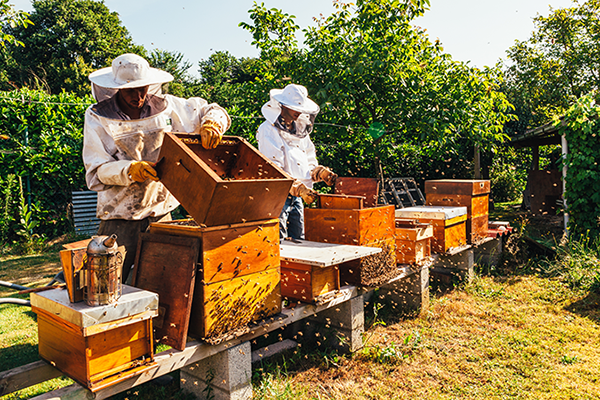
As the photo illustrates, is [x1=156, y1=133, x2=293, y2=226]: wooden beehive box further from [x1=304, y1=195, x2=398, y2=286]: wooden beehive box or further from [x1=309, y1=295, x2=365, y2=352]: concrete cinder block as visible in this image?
[x1=309, y1=295, x2=365, y2=352]: concrete cinder block

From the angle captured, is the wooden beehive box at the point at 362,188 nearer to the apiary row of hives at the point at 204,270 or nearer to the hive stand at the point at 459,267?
the apiary row of hives at the point at 204,270

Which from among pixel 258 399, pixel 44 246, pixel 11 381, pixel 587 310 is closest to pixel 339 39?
pixel 587 310

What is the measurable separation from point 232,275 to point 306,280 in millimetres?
729

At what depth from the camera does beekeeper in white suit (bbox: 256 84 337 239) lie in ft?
11.2

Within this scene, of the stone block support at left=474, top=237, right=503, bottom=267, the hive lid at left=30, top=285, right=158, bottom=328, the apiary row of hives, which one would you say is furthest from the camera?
the stone block support at left=474, top=237, right=503, bottom=267

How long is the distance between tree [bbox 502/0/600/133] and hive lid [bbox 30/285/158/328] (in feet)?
58.0

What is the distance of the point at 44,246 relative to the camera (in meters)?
7.56

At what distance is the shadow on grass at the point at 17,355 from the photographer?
2.97 metres

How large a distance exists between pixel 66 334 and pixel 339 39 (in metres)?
5.35

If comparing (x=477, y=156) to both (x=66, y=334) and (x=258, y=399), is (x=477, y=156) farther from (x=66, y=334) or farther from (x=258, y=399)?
(x=66, y=334)

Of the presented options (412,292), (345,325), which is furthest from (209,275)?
(412,292)

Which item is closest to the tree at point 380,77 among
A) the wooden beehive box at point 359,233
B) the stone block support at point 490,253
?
the stone block support at point 490,253

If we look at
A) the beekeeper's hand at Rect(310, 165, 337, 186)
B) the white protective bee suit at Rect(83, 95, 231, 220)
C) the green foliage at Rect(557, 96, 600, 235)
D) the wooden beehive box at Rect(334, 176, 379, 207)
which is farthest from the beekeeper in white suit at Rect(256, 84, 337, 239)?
the green foliage at Rect(557, 96, 600, 235)

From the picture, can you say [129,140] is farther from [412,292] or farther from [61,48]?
[61,48]
